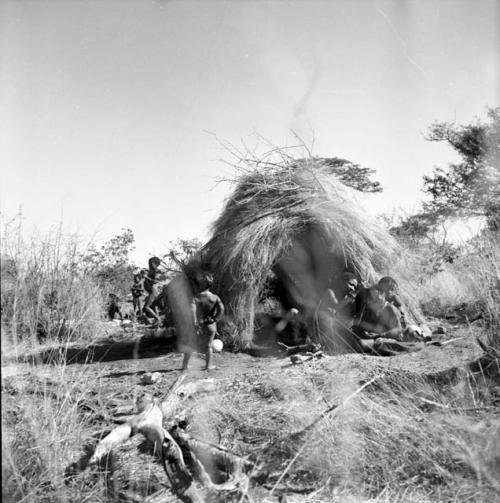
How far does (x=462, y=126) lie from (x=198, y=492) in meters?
16.1

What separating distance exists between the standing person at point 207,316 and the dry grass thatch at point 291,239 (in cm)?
81

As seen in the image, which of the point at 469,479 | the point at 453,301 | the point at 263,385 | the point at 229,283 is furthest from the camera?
the point at 453,301

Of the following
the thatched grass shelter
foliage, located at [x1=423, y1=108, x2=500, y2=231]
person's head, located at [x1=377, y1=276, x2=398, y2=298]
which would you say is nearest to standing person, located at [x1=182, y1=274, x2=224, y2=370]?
the thatched grass shelter

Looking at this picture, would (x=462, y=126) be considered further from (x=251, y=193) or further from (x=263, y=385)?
(x=263, y=385)

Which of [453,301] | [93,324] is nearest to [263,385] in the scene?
[93,324]

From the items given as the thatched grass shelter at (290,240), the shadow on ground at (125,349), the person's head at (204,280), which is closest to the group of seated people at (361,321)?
the thatched grass shelter at (290,240)

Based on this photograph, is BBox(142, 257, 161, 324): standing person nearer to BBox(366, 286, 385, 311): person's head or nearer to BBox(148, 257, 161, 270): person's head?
BBox(148, 257, 161, 270): person's head

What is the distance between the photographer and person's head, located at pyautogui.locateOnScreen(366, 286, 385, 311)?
6562 mm

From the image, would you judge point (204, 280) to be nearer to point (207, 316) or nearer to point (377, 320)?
point (207, 316)

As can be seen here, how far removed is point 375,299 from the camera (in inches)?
259

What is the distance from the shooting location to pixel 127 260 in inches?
579

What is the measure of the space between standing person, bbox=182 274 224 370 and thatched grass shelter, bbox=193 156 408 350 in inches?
31.9

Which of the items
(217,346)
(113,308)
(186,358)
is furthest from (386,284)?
(113,308)

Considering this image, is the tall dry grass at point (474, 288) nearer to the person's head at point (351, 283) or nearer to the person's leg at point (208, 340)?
the person's head at point (351, 283)
